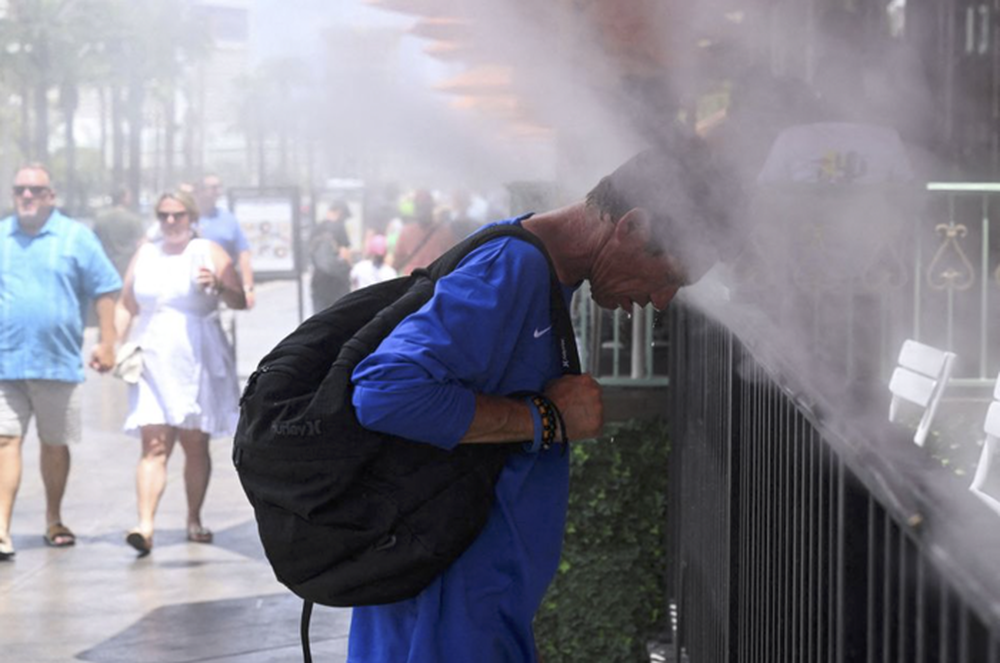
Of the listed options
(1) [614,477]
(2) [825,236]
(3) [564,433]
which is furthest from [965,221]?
(3) [564,433]

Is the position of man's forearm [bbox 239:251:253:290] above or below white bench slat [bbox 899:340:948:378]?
above

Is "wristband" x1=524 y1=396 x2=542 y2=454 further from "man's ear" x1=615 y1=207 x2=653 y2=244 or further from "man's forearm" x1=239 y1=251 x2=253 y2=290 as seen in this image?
"man's forearm" x1=239 y1=251 x2=253 y2=290

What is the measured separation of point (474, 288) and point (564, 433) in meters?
0.32

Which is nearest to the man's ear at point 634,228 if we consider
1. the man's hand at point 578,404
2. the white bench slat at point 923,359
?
the man's hand at point 578,404

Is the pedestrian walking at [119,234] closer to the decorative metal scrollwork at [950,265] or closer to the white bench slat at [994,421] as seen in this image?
the decorative metal scrollwork at [950,265]

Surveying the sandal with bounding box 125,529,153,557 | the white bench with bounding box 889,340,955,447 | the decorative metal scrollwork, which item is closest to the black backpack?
the white bench with bounding box 889,340,955,447

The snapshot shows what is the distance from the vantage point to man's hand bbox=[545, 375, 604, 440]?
2982 mm

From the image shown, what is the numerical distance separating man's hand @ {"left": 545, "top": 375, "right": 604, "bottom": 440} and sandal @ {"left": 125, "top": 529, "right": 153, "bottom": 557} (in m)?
5.81

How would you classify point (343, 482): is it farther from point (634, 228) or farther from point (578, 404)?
point (634, 228)

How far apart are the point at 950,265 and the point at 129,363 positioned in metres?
4.03

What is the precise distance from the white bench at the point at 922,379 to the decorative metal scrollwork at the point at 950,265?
166cm

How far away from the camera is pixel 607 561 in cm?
590

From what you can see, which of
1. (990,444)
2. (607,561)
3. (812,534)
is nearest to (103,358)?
(607,561)

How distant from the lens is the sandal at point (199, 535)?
885cm
